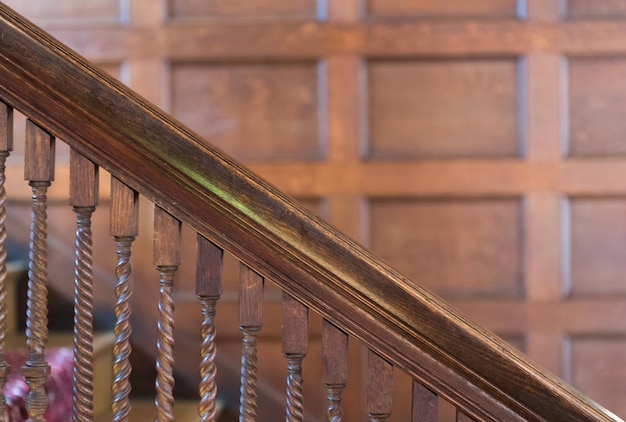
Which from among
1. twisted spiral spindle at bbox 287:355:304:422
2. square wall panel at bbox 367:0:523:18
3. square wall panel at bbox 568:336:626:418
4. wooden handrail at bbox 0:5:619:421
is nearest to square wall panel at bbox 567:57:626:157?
square wall panel at bbox 367:0:523:18

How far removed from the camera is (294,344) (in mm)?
916

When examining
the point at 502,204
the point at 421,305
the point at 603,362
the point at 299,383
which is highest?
the point at 502,204


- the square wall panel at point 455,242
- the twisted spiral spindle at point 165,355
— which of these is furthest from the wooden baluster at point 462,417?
the square wall panel at point 455,242

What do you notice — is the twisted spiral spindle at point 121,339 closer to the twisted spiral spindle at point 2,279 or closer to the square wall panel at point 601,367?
the twisted spiral spindle at point 2,279

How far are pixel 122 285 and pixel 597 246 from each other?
1780mm

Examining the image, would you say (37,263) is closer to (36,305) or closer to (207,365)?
(36,305)

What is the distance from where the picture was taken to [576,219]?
7.14ft

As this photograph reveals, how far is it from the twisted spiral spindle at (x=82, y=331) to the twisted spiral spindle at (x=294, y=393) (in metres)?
0.29

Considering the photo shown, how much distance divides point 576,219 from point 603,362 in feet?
1.62

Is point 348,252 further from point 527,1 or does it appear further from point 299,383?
point 527,1

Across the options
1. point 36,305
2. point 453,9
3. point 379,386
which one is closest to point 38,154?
point 36,305

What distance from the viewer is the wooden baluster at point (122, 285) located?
91cm

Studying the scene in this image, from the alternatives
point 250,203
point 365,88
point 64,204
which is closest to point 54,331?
point 64,204

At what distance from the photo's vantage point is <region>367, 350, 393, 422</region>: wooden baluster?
907 millimetres
